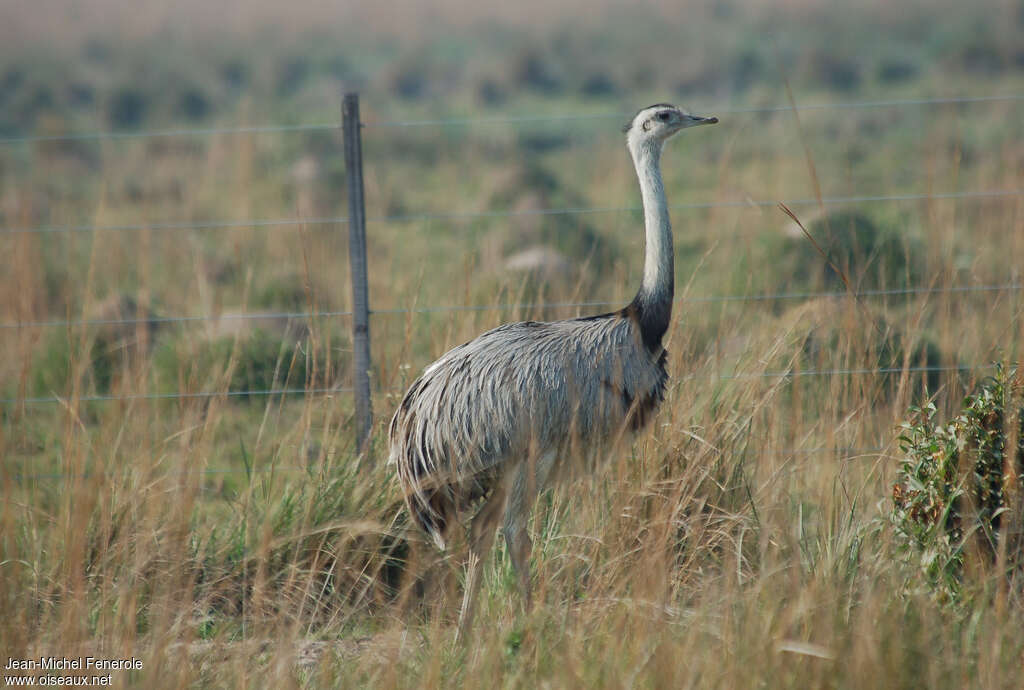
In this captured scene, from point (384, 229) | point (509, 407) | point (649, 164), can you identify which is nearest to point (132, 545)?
point (509, 407)

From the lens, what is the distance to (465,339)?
201 inches

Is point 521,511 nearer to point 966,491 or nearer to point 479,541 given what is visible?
point 479,541

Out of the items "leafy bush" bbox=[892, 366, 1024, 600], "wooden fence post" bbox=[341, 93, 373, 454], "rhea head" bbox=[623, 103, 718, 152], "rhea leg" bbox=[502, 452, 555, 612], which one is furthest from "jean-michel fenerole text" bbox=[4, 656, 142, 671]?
"rhea head" bbox=[623, 103, 718, 152]

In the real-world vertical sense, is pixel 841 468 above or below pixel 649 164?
below

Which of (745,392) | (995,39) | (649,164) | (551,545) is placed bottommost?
(551,545)

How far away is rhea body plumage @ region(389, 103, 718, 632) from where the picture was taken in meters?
4.05

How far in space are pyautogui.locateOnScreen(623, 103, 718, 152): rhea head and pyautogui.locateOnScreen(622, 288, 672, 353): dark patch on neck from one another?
24.3 inches

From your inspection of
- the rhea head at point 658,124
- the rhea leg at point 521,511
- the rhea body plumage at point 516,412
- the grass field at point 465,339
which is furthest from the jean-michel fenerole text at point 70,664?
the rhea head at point 658,124

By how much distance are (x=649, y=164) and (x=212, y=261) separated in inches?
250

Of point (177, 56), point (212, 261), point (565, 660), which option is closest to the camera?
point (565, 660)

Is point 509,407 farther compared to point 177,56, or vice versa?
point 177,56

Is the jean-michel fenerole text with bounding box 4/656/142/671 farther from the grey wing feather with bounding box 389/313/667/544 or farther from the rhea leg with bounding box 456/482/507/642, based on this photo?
the grey wing feather with bounding box 389/313/667/544

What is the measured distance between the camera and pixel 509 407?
405cm

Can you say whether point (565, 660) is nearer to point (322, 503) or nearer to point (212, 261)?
point (322, 503)
